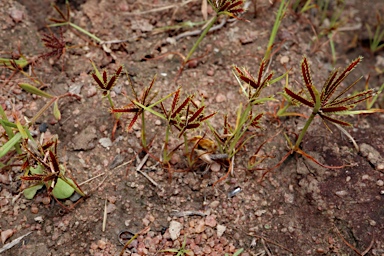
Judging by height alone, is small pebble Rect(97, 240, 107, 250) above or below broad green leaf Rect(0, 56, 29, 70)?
below

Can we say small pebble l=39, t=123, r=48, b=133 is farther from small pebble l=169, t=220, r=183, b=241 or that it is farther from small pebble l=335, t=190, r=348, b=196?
small pebble l=335, t=190, r=348, b=196

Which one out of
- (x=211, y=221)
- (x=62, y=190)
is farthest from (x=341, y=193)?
(x=62, y=190)

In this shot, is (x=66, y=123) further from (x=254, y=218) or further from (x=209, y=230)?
(x=254, y=218)

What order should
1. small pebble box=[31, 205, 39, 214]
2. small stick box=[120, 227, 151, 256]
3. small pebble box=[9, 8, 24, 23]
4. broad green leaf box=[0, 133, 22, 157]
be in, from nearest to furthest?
1. broad green leaf box=[0, 133, 22, 157]
2. small stick box=[120, 227, 151, 256]
3. small pebble box=[31, 205, 39, 214]
4. small pebble box=[9, 8, 24, 23]

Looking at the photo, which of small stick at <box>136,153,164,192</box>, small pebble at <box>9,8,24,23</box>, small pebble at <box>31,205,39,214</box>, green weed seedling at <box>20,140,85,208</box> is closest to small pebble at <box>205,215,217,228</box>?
small stick at <box>136,153,164,192</box>

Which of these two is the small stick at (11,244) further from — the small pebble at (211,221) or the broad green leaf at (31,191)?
the small pebble at (211,221)

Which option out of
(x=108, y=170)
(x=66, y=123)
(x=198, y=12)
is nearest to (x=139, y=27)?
(x=198, y=12)

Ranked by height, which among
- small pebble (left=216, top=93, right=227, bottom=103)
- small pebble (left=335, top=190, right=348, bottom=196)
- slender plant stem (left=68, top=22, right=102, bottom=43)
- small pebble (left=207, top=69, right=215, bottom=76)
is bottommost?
small pebble (left=335, top=190, right=348, bottom=196)

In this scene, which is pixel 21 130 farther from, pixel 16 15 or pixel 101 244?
pixel 16 15

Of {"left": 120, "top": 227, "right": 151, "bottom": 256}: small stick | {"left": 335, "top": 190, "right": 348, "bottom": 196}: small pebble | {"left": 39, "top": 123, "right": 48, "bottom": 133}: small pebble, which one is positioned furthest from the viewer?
{"left": 39, "top": 123, "right": 48, "bottom": 133}: small pebble
